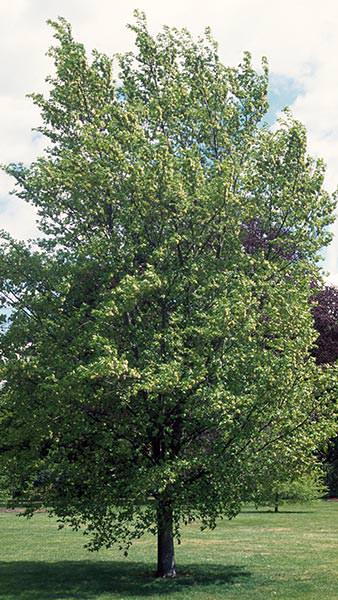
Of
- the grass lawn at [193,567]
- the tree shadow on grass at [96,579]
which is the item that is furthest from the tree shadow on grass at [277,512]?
the tree shadow on grass at [96,579]

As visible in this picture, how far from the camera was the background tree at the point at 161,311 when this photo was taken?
1591cm

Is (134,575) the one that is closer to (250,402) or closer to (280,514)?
(250,402)

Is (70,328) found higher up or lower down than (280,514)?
higher up

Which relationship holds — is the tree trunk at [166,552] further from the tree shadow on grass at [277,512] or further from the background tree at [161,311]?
the tree shadow on grass at [277,512]

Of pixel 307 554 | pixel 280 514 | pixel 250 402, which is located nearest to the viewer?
pixel 250 402

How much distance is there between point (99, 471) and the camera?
663 inches

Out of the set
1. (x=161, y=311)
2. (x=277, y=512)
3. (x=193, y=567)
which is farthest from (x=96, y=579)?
(x=277, y=512)

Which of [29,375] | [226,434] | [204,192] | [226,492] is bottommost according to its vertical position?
[226,492]

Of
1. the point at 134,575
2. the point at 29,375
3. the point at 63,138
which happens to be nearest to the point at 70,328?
the point at 29,375

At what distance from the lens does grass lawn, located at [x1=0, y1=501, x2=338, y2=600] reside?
16.2 meters

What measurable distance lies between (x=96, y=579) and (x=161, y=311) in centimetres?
740

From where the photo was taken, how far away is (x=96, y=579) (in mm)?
18547

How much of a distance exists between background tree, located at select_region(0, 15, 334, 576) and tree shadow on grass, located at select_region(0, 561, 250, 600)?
3.65 ft

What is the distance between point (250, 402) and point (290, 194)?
18.8ft
